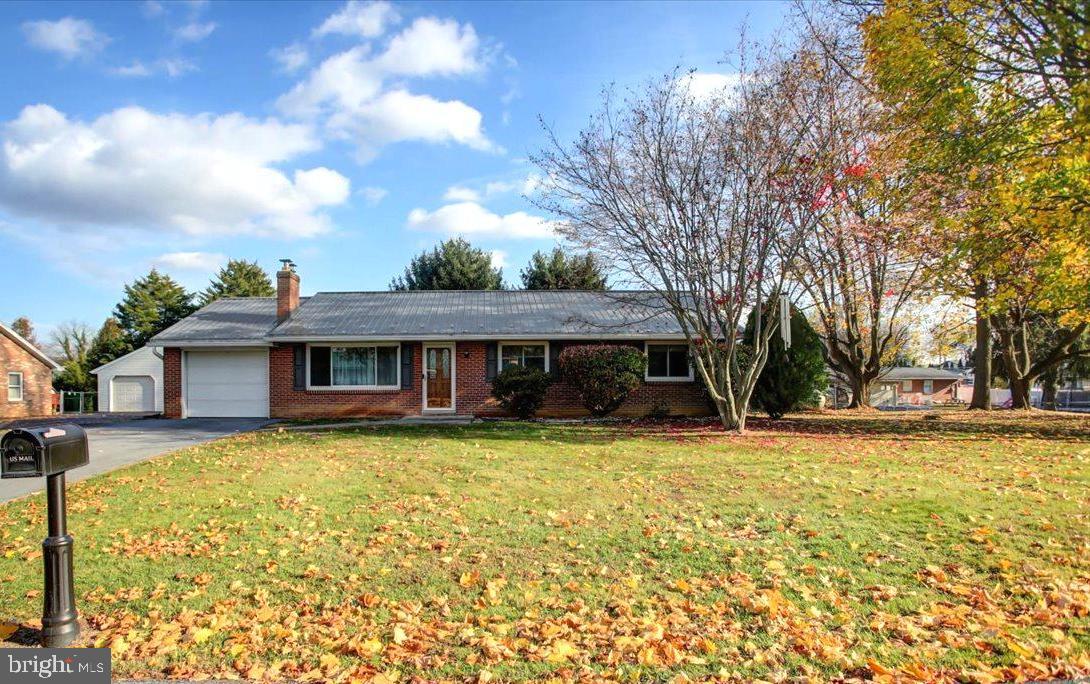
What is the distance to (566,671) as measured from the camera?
3.49m

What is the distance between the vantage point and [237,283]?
42.8 meters

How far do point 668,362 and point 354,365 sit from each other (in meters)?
9.39

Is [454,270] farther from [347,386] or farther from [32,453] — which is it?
[32,453]

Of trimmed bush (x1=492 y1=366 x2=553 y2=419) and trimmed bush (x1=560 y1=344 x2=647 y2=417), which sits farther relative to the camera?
trimmed bush (x1=492 y1=366 x2=553 y2=419)

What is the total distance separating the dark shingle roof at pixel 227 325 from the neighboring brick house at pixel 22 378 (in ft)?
47.6

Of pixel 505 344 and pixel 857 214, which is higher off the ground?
pixel 857 214

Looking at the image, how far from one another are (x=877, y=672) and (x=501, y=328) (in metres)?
16.3

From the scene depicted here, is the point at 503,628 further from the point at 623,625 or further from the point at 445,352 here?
the point at 445,352

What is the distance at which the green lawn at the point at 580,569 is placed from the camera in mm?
3662

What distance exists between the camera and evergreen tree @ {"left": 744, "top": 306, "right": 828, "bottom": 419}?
16.7 m

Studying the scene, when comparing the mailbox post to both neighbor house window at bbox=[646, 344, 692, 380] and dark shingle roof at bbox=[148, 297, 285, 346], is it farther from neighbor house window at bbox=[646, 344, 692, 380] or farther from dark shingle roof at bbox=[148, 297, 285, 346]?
neighbor house window at bbox=[646, 344, 692, 380]

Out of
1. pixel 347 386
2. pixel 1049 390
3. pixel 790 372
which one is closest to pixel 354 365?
pixel 347 386

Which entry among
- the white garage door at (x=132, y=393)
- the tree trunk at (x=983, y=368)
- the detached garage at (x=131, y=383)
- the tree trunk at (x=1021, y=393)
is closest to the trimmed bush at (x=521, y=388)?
the tree trunk at (x=983, y=368)

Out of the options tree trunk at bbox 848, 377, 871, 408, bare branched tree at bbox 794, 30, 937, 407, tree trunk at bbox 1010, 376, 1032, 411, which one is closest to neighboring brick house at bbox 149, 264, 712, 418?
bare branched tree at bbox 794, 30, 937, 407
